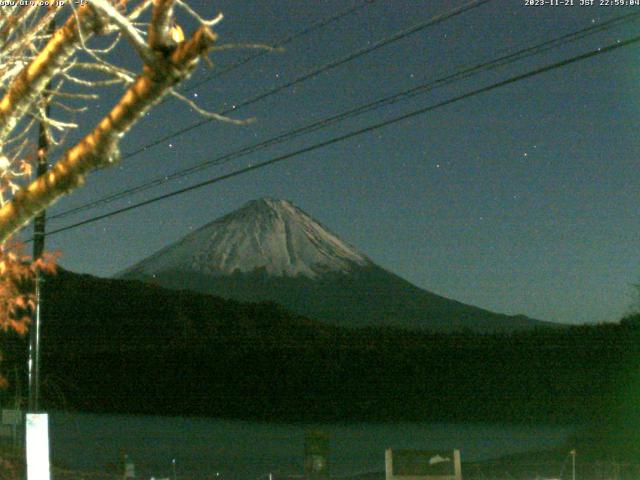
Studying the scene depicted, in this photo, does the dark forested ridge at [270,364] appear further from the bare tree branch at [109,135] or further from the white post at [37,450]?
the bare tree branch at [109,135]

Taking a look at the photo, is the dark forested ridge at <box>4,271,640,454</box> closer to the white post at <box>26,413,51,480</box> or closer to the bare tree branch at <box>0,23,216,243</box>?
the white post at <box>26,413,51,480</box>

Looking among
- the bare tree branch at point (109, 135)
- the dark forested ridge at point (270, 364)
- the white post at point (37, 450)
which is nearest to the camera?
the bare tree branch at point (109, 135)

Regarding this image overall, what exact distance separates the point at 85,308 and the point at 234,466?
53001 mm

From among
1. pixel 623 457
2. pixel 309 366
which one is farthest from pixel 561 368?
pixel 309 366

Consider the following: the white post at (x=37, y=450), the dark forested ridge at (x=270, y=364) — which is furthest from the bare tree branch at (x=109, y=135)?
the dark forested ridge at (x=270, y=364)

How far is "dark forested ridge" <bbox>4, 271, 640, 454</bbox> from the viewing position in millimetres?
64750

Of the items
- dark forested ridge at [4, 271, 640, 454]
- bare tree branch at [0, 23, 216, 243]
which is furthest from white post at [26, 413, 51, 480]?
dark forested ridge at [4, 271, 640, 454]

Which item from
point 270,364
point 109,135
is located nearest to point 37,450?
point 109,135

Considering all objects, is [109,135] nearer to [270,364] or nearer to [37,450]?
[37,450]

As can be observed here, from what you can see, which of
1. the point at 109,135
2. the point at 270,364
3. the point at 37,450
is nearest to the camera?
the point at 109,135

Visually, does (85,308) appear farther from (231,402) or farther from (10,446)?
(10,446)

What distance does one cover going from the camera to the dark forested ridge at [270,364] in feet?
212

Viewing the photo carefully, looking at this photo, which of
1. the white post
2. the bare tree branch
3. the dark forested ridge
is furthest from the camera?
the dark forested ridge

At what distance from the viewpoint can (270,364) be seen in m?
80.3
